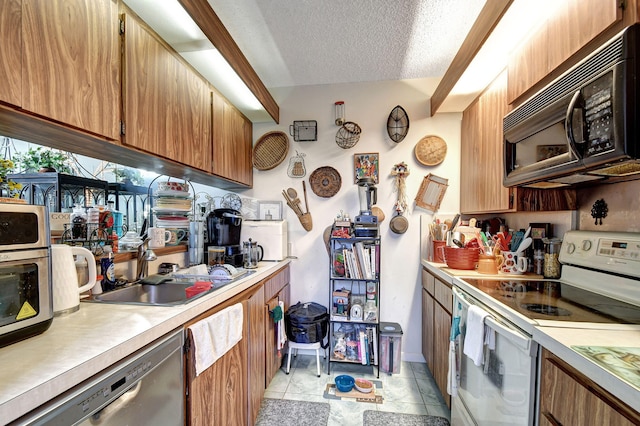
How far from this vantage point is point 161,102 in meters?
1.35

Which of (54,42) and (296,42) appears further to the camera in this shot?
(296,42)

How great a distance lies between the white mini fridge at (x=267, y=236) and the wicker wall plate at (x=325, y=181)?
1.74 feet

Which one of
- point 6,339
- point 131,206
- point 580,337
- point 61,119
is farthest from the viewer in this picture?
point 131,206

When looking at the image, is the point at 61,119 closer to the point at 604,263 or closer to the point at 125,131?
the point at 125,131

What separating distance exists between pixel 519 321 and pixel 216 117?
82.0 inches

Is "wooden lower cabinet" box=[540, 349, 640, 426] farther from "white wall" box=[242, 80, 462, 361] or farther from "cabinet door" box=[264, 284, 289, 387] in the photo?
"white wall" box=[242, 80, 462, 361]

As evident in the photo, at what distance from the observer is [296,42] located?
75.2 inches

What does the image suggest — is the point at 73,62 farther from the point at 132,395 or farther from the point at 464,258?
the point at 464,258

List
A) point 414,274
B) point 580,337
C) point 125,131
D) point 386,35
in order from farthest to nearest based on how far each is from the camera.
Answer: point 414,274 < point 386,35 < point 125,131 < point 580,337

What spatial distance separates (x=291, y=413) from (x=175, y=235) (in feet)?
4.75

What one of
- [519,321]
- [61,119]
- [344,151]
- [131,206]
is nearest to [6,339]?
[61,119]

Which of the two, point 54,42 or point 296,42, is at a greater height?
point 296,42

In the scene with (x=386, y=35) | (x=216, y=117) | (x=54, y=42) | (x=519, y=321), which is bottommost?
(x=519, y=321)

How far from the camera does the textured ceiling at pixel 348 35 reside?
158 cm
